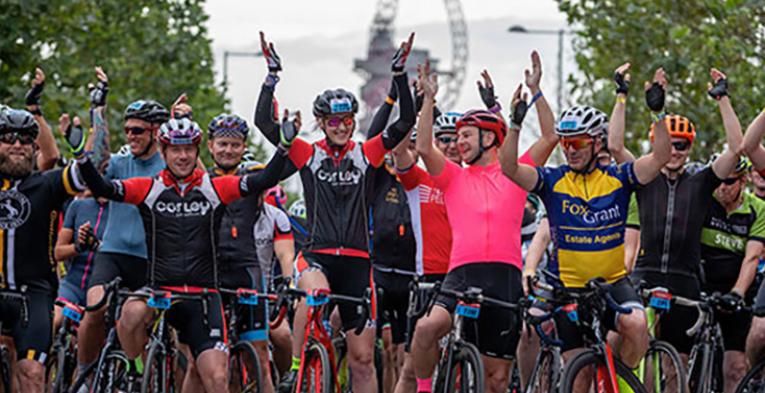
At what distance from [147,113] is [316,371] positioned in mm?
2334

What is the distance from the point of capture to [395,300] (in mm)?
15156

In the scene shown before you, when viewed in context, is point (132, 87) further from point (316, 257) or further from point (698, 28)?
point (316, 257)

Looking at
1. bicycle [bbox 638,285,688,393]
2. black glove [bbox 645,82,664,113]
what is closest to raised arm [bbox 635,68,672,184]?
black glove [bbox 645,82,664,113]

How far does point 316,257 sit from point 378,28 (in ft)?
456

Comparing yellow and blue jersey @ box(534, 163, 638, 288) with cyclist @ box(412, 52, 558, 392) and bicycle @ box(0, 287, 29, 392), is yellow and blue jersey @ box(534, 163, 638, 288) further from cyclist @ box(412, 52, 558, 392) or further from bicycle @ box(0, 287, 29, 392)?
bicycle @ box(0, 287, 29, 392)

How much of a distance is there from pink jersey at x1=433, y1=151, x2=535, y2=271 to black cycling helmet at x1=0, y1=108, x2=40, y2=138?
2.81m

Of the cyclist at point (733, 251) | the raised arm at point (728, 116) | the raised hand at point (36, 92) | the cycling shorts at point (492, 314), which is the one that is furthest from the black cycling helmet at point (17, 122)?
the cyclist at point (733, 251)

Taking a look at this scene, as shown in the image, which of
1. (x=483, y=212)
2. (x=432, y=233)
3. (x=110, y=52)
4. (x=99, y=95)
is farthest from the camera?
(x=110, y=52)

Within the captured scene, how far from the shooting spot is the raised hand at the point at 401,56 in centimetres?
1270

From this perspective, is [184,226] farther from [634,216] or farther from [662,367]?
[634,216]

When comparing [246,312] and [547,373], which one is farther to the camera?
[246,312]

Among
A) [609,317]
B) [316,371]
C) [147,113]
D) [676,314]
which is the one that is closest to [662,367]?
[676,314]

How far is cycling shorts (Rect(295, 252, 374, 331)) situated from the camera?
13.0m

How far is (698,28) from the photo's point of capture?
26.5 metres
